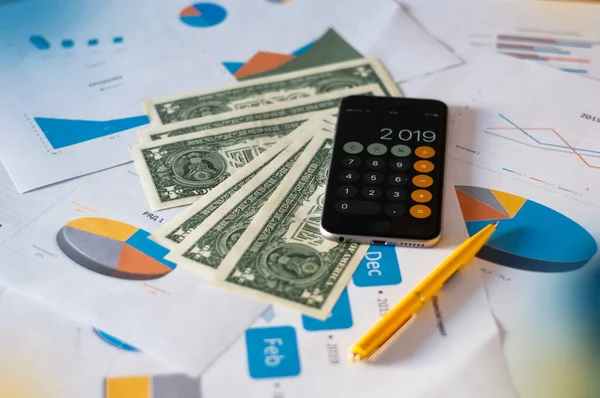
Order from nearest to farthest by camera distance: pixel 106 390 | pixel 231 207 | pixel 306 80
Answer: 1. pixel 106 390
2. pixel 231 207
3. pixel 306 80

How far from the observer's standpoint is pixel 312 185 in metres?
0.55

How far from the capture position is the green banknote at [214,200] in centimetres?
52

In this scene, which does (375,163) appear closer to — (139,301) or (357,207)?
(357,207)

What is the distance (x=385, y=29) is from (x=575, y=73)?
0.61 feet

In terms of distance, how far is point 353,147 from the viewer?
56cm

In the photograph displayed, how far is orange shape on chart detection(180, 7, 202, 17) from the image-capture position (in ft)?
2.39

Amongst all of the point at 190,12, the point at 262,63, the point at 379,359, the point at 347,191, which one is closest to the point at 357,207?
the point at 347,191

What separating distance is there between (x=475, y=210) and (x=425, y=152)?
6cm

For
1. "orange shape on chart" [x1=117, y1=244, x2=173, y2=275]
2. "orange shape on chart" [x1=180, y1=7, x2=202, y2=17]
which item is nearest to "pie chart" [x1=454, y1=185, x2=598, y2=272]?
"orange shape on chart" [x1=117, y1=244, x2=173, y2=275]

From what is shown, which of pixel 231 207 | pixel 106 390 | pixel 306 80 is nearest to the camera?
pixel 106 390

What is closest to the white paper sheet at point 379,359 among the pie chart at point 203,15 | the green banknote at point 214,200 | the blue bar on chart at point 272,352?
the blue bar on chart at point 272,352

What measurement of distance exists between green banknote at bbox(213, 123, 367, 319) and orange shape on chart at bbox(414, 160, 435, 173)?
0.08 m

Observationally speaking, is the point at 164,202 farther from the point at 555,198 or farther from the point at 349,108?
the point at 555,198

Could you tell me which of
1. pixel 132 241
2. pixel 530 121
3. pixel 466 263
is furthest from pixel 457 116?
pixel 132 241
